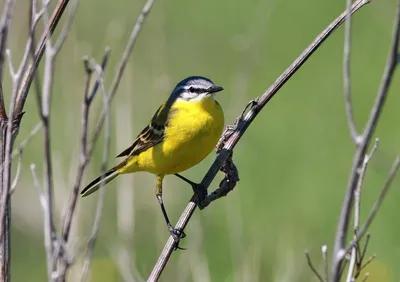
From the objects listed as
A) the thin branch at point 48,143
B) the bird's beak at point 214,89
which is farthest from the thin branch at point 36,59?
the bird's beak at point 214,89

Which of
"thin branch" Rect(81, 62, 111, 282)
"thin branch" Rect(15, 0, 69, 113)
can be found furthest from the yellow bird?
"thin branch" Rect(81, 62, 111, 282)

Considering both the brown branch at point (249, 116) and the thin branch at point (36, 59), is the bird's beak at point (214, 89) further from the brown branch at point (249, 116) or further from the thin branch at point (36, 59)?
the thin branch at point (36, 59)

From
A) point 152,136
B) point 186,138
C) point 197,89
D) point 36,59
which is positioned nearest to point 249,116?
point 36,59

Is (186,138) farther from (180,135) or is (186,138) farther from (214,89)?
(214,89)

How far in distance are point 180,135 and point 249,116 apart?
1237 mm

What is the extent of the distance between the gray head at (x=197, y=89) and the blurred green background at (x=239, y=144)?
0.72 feet

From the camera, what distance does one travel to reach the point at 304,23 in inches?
430

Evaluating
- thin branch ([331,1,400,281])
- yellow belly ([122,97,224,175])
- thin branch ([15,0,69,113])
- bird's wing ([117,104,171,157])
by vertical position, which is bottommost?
thin branch ([331,1,400,281])

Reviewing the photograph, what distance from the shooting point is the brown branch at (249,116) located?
2.85 metres

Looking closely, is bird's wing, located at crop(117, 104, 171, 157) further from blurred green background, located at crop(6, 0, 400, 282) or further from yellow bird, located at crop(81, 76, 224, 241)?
blurred green background, located at crop(6, 0, 400, 282)

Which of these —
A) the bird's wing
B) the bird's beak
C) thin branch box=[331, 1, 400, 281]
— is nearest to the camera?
thin branch box=[331, 1, 400, 281]

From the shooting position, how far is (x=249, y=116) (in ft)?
10.8

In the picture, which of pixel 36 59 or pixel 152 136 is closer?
pixel 36 59

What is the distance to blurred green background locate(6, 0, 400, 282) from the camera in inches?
192
